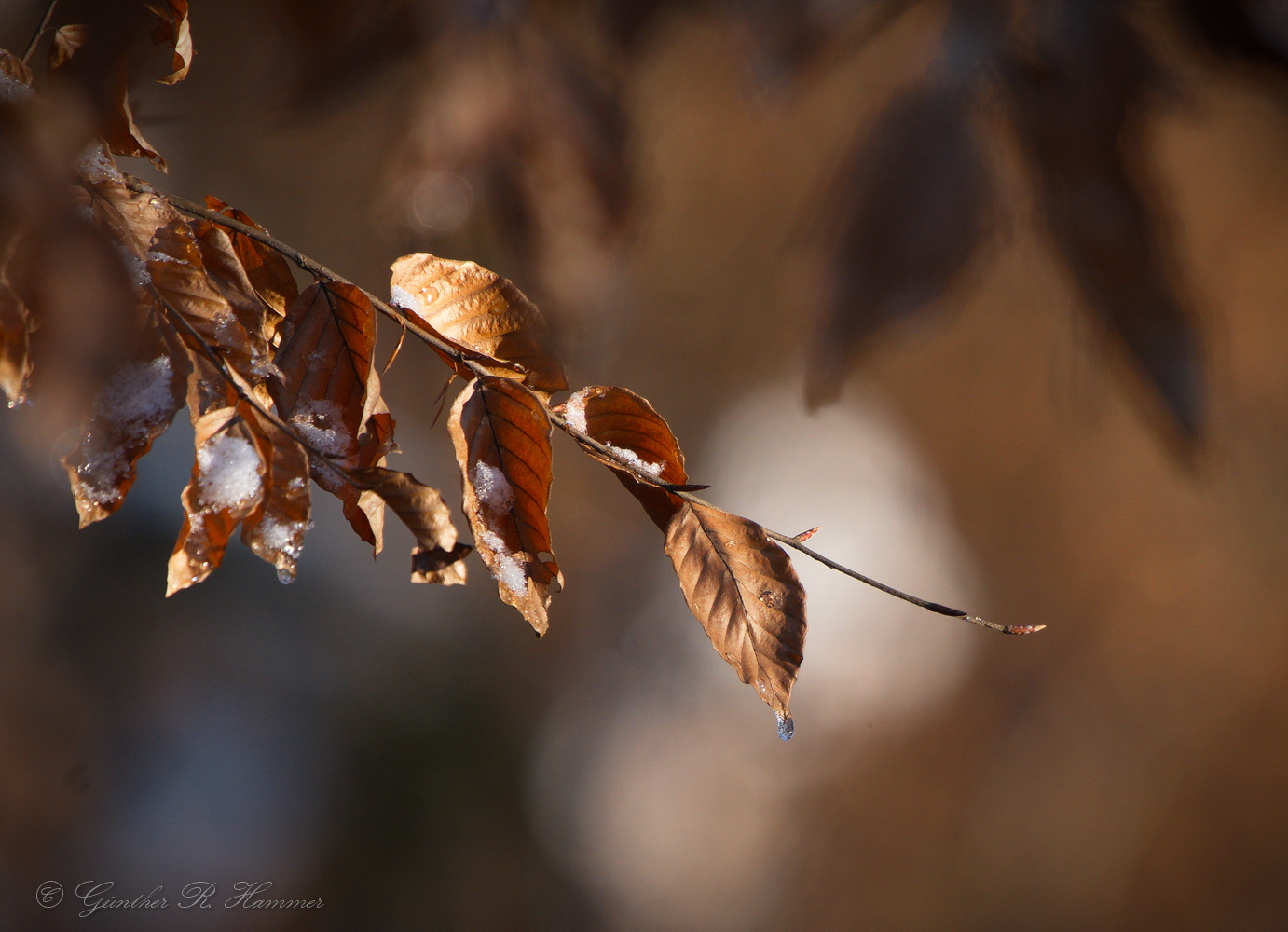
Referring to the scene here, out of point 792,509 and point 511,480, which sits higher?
point 511,480

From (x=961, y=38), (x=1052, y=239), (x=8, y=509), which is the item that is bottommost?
(x=8, y=509)

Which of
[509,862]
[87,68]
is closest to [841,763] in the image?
[509,862]

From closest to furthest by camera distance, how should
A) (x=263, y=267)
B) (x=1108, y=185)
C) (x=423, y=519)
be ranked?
(x=423, y=519)
(x=263, y=267)
(x=1108, y=185)

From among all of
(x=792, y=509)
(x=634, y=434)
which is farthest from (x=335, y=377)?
(x=792, y=509)

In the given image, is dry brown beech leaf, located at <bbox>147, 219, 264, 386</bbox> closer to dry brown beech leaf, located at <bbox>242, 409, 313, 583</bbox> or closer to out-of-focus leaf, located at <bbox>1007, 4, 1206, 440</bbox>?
dry brown beech leaf, located at <bbox>242, 409, 313, 583</bbox>

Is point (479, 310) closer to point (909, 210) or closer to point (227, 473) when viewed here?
point (227, 473)

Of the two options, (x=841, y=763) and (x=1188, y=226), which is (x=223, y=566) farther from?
(x=1188, y=226)

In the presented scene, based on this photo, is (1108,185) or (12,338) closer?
(12,338)
